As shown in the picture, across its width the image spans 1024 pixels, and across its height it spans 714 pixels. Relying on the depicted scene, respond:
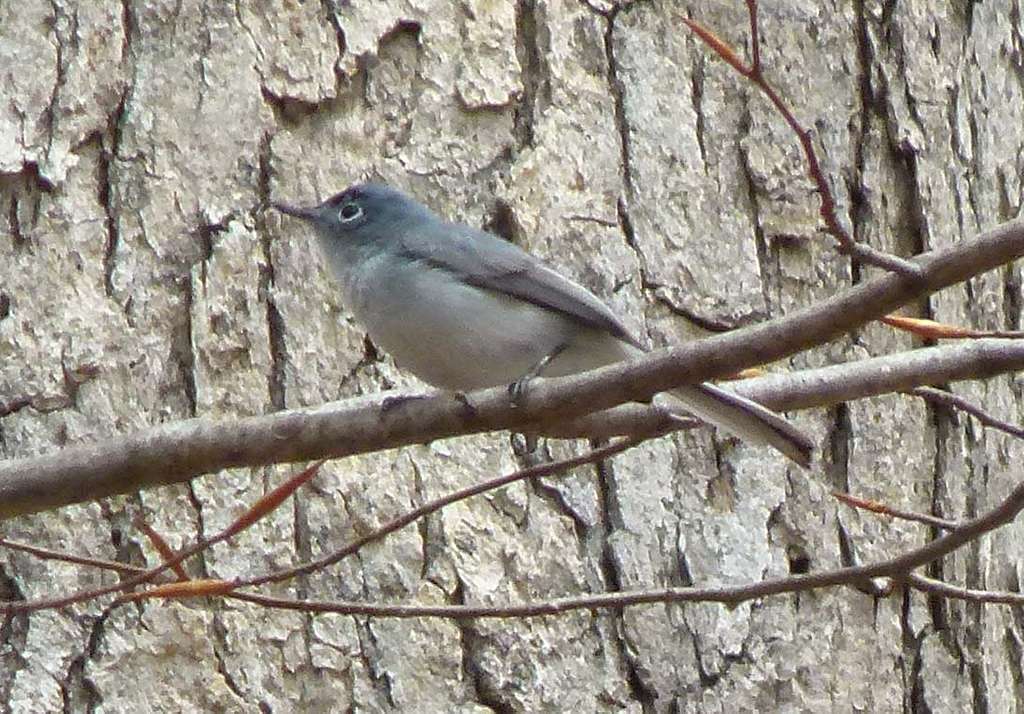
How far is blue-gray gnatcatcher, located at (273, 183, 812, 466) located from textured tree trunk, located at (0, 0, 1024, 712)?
2.9 inches

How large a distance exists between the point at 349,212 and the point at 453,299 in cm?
28

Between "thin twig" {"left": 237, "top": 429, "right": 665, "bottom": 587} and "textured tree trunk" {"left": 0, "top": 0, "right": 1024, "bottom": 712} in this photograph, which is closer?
"thin twig" {"left": 237, "top": 429, "right": 665, "bottom": 587}

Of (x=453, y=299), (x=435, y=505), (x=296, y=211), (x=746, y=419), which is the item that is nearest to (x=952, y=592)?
(x=746, y=419)

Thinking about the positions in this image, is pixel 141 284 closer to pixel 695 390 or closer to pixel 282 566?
pixel 282 566

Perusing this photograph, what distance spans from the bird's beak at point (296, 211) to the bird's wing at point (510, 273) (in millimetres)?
287

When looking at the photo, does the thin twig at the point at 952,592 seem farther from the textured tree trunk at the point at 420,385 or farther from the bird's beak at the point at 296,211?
→ the bird's beak at the point at 296,211

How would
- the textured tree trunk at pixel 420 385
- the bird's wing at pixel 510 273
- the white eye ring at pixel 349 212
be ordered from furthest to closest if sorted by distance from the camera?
1. the white eye ring at pixel 349 212
2. the bird's wing at pixel 510 273
3. the textured tree trunk at pixel 420 385

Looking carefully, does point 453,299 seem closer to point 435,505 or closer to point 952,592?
point 435,505

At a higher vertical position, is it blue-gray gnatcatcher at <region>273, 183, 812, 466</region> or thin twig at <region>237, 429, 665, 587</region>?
blue-gray gnatcatcher at <region>273, 183, 812, 466</region>

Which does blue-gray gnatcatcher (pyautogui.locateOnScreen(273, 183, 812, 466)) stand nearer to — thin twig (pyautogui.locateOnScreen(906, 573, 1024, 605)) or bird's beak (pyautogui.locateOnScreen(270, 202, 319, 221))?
bird's beak (pyautogui.locateOnScreen(270, 202, 319, 221))

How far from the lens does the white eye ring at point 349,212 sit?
3.22 m

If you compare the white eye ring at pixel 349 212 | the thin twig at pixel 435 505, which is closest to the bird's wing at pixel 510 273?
the white eye ring at pixel 349 212

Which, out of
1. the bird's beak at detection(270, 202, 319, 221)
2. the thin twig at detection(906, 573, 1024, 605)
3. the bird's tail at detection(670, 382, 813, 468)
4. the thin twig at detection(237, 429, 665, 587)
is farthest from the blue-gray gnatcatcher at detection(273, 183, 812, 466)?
the thin twig at detection(906, 573, 1024, 605)

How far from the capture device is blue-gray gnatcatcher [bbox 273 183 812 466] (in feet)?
10.2
